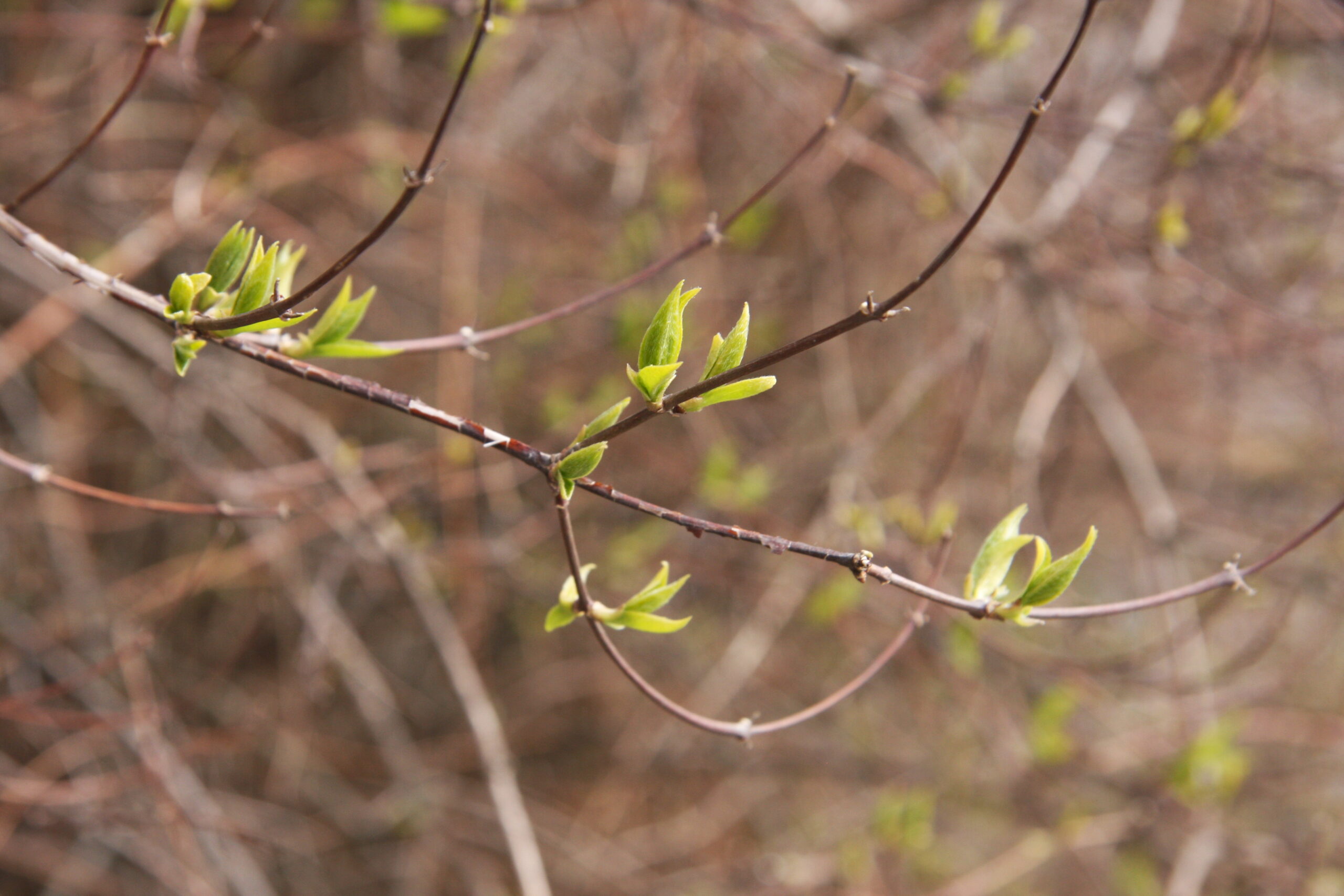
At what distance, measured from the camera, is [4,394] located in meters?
2.16

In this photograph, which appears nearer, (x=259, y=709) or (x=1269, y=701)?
(x=259, y=709)

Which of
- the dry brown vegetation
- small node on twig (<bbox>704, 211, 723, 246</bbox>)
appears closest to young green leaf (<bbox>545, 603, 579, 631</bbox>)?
small node on twig (<bbox>704, 211, 723, 246</bbox>)

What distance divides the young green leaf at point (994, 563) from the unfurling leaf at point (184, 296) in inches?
28.2

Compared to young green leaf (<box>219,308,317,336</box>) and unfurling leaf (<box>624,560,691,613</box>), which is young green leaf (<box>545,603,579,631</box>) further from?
young green leaf (<box>219,308,317,336</box>)

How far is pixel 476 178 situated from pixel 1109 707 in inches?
89.0

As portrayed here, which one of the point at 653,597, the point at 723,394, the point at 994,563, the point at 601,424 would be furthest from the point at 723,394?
the point at 994,563

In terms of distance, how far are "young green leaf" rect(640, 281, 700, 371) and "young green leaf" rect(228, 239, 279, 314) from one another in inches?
12.1

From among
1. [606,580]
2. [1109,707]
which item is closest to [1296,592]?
[1109,707]

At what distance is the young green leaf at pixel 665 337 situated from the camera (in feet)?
2.16

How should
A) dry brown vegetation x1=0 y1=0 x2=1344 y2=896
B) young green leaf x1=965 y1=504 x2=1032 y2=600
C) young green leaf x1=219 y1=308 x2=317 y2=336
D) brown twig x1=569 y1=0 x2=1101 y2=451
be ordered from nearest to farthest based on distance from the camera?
brown twig x1=569 y1=0 x2=1101 y2=451
young green leaf x1=219 y1=308 x2=317 y2=336
young green leaf x1=965 y1=504 x2=1032 y2=600
dry brown vegetation x1=0 y1=0 x2=1344 y2=896

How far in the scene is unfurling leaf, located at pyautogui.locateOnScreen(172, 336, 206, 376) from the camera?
731mm

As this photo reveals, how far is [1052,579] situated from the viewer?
765 mm

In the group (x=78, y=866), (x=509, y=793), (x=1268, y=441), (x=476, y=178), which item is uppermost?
(x=476, y=178)

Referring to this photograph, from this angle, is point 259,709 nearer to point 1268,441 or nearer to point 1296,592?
point 1296,592
